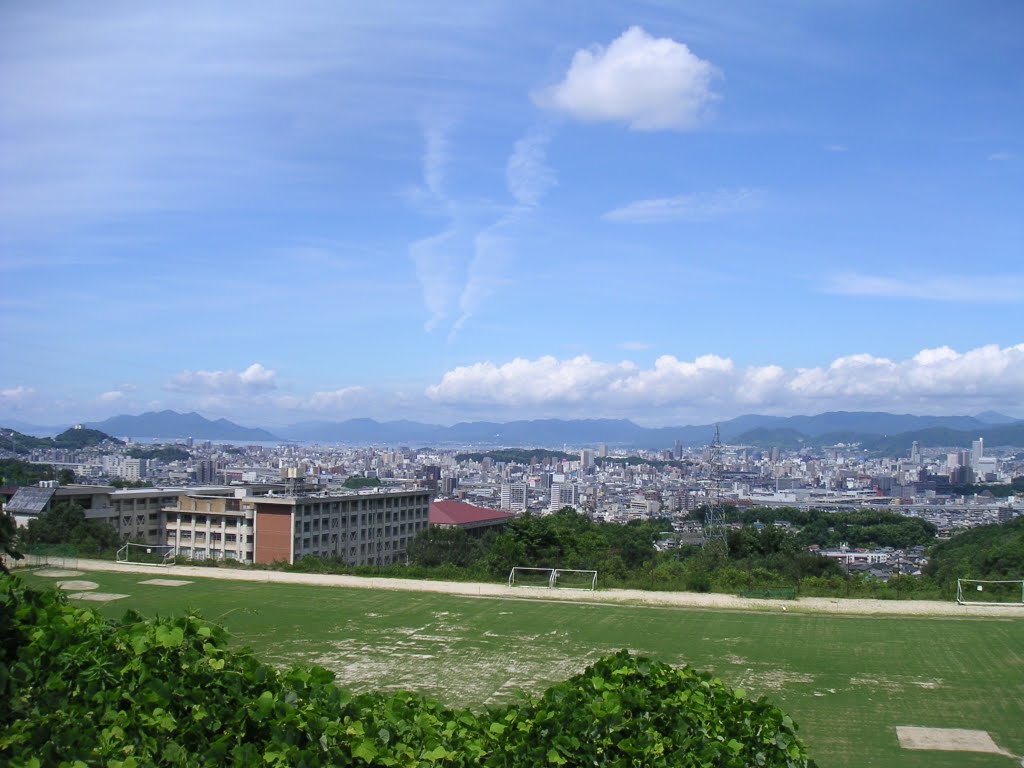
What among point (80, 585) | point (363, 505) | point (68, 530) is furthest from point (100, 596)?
point (363, 505)

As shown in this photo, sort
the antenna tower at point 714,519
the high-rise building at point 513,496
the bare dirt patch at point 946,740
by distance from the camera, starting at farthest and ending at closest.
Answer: the high-rise building at point 513,496 < the antenna tower at point 714,519 < the bare dirt patch at point 946,740

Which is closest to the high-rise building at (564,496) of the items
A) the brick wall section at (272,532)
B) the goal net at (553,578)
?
the brick wall section at (272,532)

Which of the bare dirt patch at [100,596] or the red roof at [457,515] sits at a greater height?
the bare dirt patch at [100,596]

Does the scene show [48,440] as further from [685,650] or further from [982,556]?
[685,650]

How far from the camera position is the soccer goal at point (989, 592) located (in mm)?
16672

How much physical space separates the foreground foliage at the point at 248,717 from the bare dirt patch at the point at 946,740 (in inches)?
208

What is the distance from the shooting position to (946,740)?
26.2 feet

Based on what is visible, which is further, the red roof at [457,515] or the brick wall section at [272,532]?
the red roof at [457,515]

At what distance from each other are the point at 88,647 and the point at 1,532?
0.69 metres

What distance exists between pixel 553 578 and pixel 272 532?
2886cm

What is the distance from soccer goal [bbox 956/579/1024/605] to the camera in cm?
1667

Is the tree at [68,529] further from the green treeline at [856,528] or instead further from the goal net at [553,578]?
the green treeline at [856,528]

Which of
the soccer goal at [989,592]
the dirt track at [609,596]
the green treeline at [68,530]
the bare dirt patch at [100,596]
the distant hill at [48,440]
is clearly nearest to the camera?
the bare dirt patch at [100,596]

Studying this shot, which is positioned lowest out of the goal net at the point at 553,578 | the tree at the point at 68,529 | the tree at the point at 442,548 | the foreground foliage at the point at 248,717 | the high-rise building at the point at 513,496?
the high-rise building at the point at 513,496
